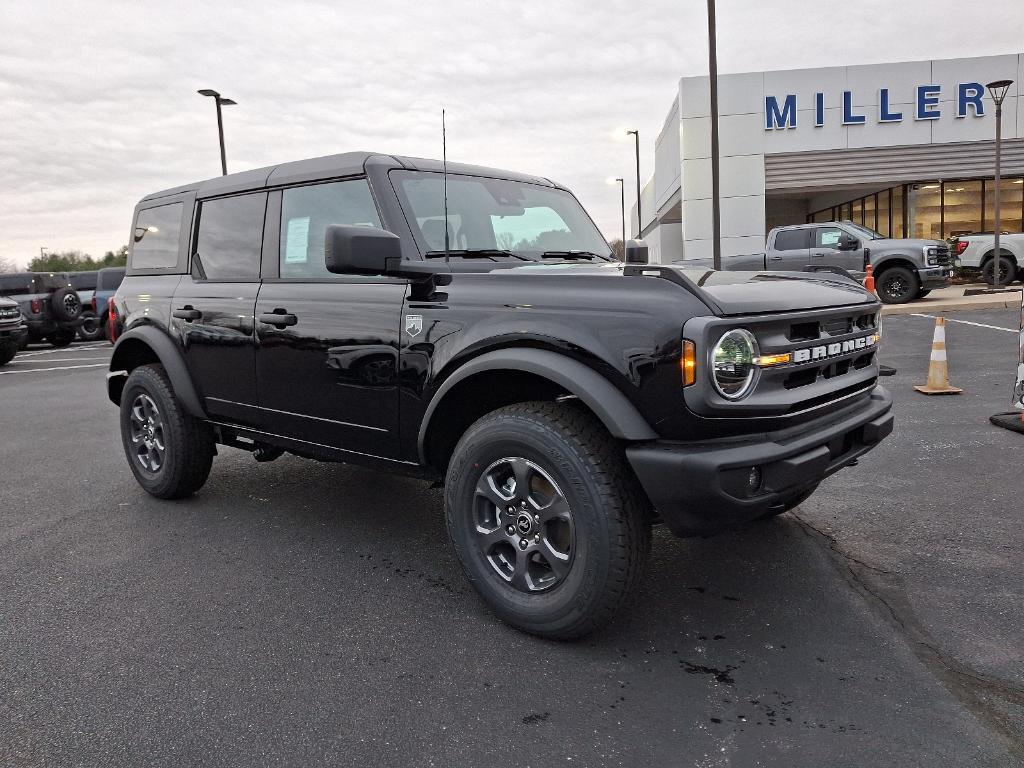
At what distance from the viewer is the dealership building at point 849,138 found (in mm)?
23734

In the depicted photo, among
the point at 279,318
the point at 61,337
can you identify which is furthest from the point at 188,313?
the point at 61,337

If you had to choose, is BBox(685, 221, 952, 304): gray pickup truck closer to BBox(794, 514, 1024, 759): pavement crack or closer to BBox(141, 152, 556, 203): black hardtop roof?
BBox(141, 152, 556, 203): black hardtop roof

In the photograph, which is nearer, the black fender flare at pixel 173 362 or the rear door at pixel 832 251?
the black fender flare at pixel 173 362

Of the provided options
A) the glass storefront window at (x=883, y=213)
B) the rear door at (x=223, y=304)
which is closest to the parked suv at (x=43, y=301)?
the rear door at (x=223, y=304)

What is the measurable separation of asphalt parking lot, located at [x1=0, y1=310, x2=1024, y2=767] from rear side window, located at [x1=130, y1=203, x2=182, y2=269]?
4.97 ft

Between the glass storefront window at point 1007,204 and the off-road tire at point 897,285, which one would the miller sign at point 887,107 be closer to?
the glass storefront window at point 1007,204

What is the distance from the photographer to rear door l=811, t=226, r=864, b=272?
1675cm

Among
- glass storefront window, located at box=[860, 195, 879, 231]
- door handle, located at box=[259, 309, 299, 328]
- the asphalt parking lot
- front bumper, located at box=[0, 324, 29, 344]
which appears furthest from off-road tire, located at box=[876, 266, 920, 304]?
front bumper, located at box=[0, 324, 29, 344]

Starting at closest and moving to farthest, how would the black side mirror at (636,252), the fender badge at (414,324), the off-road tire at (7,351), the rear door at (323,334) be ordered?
the fender badge at (414,324) → the rear door at (323,334) → the black side mirror at (636,252) → the off-road tire at (7,351)

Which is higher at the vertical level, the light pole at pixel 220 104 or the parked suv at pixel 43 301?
the light pole at pixel 220 104

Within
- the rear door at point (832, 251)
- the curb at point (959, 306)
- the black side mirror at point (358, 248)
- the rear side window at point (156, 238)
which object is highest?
the rear door at point (832, 251)

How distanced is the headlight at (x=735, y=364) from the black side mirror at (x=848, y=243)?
603 inches

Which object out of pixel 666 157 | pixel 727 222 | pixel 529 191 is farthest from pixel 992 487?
pixel 666 157

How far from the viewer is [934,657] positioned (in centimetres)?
270
